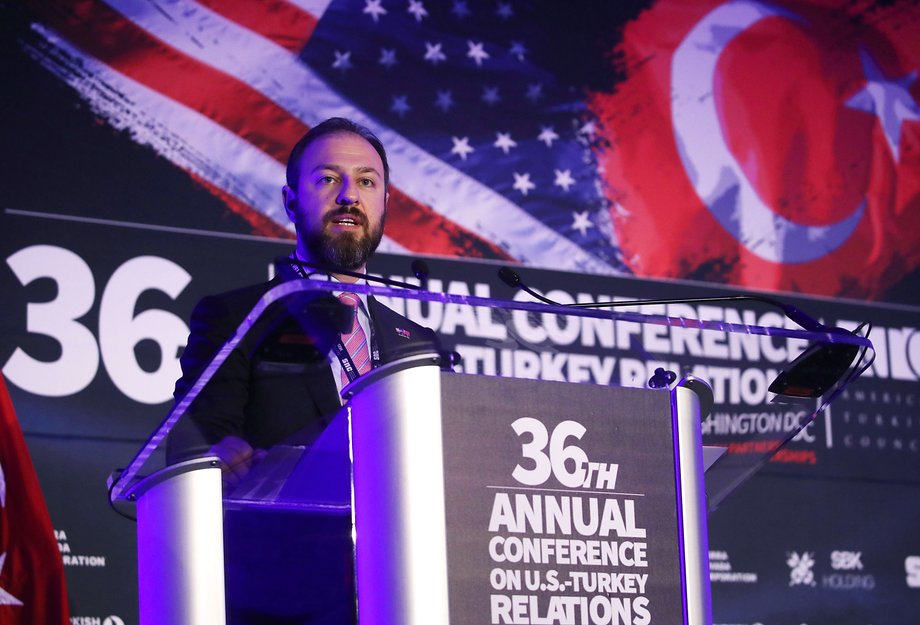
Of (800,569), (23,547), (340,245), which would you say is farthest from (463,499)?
(800,569)

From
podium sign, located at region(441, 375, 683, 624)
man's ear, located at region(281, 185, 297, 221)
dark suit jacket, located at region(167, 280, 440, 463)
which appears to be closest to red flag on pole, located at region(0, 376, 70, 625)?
man's ear, located at region(281, 185, 297, 221)

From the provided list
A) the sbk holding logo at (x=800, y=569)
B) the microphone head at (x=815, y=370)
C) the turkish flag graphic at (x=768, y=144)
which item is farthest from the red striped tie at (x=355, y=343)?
the sbk holding logo at (x=800, y=569)

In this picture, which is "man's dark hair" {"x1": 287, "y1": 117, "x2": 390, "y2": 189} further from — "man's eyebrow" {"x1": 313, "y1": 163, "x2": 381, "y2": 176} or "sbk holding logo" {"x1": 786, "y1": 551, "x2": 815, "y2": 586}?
"sbk holding logo" {"x1": 786, "y1": 551, "x2": 815, "y2": 586}

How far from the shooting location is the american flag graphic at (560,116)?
389 cm

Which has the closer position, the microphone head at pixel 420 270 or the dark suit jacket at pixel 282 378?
the dark suit jacket at pixel 282 378

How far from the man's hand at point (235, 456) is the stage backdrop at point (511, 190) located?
143cm

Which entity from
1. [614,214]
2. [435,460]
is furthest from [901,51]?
[435,460]

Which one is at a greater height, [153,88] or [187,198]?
[153,88]

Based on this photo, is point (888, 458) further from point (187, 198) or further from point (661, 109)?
point (187, 198)

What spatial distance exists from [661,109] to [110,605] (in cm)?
280

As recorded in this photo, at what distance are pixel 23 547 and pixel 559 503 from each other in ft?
6.99

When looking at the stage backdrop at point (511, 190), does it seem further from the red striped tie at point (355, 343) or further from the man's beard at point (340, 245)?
the red striped tie at point (355, 343)

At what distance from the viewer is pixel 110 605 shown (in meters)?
3.39

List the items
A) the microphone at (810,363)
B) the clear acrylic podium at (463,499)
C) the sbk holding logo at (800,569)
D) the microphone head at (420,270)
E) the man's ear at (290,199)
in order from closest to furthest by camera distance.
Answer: the clear acrylic podium at (463,499), the microphone at (810,363), the microphone head at (420,270), the man's ear at (290,199), the sbk holding logo at (800,569)
